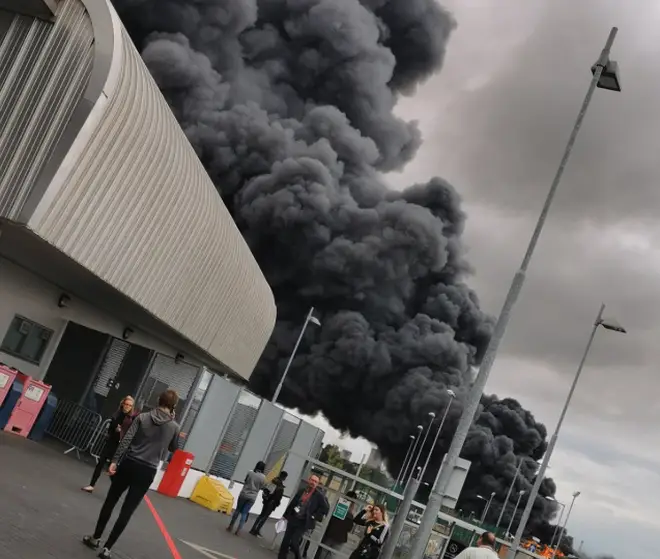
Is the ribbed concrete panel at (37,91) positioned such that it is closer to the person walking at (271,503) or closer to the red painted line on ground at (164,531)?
the red painted line on ground at (164,531)

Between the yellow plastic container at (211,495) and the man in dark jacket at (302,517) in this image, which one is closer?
the man in dark jacket at (302,517)

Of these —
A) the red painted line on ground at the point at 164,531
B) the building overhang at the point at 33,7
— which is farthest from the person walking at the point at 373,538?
the building overhang at the point at 33,7

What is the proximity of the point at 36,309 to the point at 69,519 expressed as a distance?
1208 cm

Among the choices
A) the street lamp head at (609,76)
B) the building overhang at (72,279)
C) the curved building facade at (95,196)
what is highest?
the street lamp head at (609,76)

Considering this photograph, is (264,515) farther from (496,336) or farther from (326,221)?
(326,221)

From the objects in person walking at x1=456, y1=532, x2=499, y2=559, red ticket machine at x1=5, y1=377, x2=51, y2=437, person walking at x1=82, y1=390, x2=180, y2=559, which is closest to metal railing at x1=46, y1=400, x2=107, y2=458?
red ticket machine at x1=5, y1=377, x2=51, y2=437

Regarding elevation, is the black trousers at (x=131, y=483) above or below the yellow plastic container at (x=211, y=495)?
above

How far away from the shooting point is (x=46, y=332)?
814 inches

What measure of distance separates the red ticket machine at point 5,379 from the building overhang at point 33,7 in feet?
20.5

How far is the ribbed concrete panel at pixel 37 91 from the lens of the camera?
14.1 metres

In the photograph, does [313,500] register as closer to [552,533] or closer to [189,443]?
[189,443]

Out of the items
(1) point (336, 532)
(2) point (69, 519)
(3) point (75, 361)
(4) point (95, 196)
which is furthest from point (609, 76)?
(3) point (75, 361)

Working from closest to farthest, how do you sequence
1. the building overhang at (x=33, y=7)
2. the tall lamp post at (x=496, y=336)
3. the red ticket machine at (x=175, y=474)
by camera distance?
the tall lamp post at (x=496, y=336) → the building overhang at (x=33, y=7) → the red ticket machine at (x=175, y=474)

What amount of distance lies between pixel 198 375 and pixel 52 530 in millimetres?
11439
